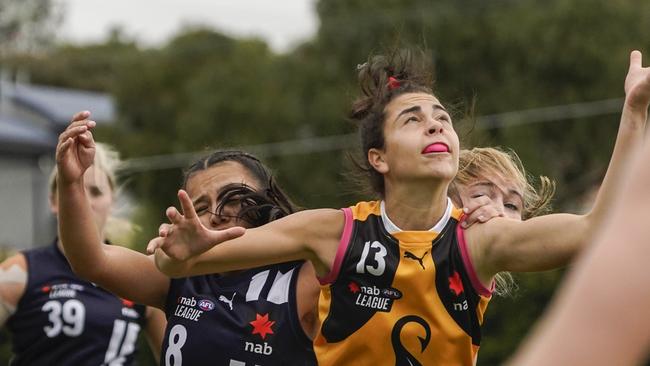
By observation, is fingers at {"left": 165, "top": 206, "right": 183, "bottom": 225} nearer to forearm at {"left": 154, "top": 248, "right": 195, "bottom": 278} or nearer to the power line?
forearm at {"left": 154, "top": 248, "right": 195, "bottom": 278}

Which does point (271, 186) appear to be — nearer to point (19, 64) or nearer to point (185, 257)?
point (185, 257)

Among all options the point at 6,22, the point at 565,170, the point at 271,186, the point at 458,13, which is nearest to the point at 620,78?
the point at 565,170

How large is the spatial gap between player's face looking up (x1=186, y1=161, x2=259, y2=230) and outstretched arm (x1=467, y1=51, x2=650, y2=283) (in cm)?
95

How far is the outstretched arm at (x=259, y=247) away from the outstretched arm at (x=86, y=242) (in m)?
0.32

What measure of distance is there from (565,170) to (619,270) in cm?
2827

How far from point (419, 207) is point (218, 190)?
871mm

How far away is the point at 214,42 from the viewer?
35.4 meters

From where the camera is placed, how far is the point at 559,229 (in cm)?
316

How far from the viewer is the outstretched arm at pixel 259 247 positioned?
334 centimetres

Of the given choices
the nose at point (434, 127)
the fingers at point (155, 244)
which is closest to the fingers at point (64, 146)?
the fingers at point (155, 244)

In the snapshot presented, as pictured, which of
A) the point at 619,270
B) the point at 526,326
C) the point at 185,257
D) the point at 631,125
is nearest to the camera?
the point at 619,270

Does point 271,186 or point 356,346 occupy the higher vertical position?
point 271,186

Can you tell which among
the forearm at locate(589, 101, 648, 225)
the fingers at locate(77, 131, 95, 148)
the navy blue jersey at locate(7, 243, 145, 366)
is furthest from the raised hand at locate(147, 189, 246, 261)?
the navy blue jersey at locate(7, 243, 145, 366)

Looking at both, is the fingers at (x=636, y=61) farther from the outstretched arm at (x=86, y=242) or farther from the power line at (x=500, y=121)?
the power line at (x=500, y=121)
